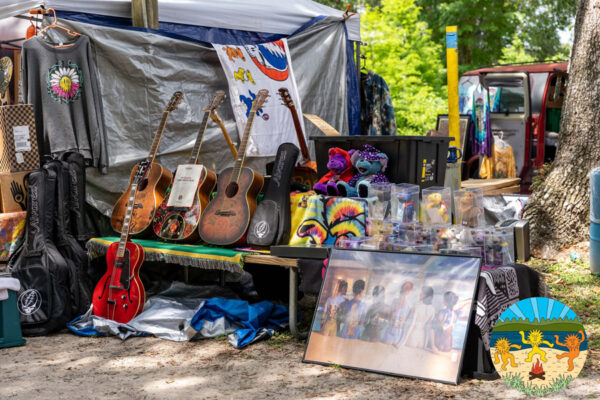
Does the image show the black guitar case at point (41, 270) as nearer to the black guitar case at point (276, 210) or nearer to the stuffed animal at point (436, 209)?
the black guitar case at point (276, 210)

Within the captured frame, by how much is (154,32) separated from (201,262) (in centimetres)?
241

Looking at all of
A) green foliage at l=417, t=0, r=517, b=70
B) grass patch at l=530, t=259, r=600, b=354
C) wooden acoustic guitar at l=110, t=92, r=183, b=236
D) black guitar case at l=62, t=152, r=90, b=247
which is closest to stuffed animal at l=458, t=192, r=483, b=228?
grass patch at l=530, t=259, r=600, b=354

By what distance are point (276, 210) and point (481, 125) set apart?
5727 millimetres

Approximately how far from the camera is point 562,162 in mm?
6504

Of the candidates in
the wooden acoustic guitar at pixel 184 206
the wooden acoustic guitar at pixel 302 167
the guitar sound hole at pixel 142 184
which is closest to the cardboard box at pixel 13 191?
the guitar sound hole at pixel 142 184

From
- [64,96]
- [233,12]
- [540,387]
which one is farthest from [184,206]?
[540,387]

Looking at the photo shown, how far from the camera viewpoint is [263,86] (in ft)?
22.4

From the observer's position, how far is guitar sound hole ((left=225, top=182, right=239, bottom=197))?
505 centimetres

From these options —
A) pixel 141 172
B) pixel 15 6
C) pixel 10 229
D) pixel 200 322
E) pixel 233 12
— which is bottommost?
pixel 200 322

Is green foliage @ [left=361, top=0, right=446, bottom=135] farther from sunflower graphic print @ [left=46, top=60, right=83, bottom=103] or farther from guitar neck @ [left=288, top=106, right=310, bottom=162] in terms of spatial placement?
sunflower graphic print @ [left=46, top=60, right=83, bottom=103]

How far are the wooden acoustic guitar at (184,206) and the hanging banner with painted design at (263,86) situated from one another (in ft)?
4.78

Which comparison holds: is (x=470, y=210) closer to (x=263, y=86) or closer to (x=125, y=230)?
(x=125, y=230)

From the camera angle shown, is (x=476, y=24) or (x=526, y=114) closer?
(x=526, y=114)

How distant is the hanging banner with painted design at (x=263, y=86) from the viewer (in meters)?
6.64
